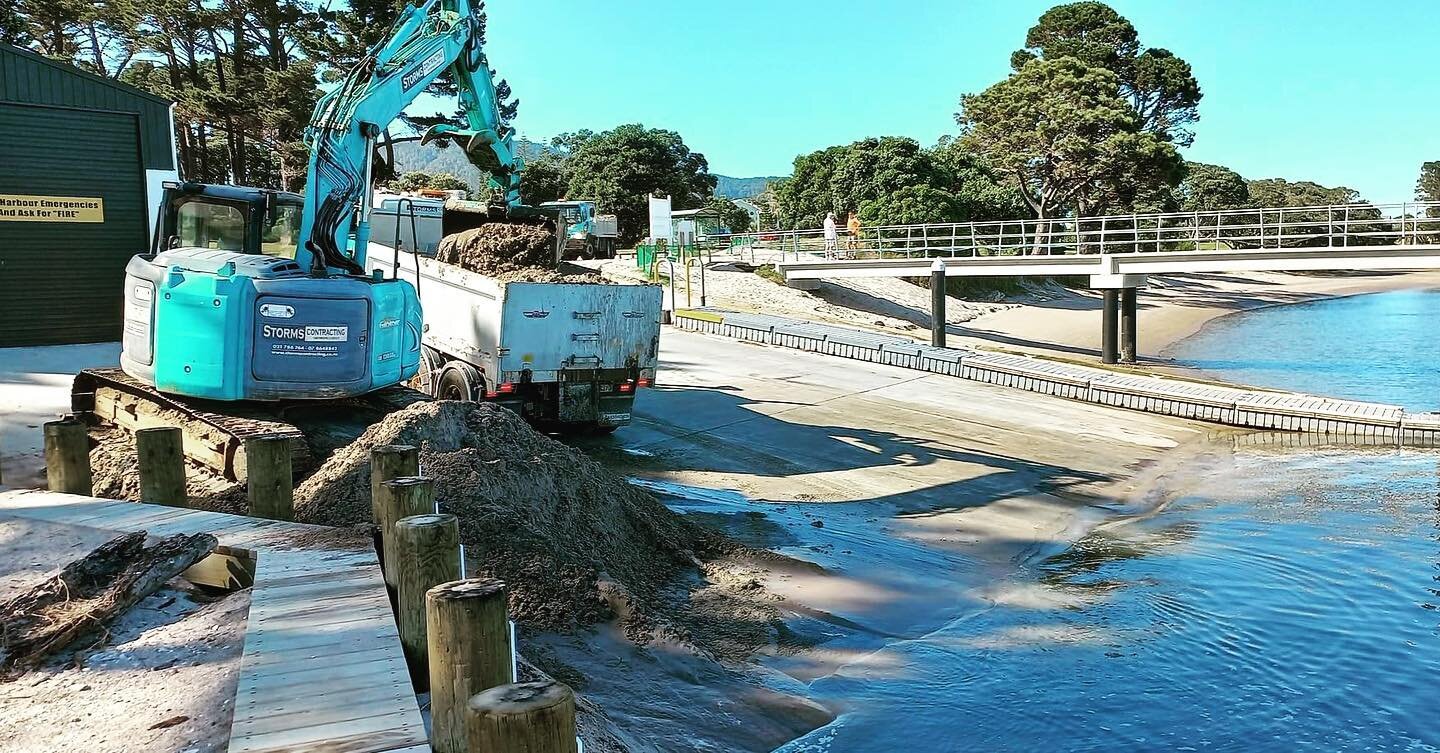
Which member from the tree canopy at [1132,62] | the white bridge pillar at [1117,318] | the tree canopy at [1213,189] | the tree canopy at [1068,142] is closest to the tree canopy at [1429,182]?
the tree canopy at [1213,189]

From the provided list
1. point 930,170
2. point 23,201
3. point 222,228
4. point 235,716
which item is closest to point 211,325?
point 222,228

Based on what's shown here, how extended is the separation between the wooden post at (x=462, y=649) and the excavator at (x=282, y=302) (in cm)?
526

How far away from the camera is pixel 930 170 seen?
49312 mm

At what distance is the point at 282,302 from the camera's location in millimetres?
8859

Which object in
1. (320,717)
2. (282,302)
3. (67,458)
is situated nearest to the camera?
(320,717)

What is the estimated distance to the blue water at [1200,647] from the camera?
22.0ft

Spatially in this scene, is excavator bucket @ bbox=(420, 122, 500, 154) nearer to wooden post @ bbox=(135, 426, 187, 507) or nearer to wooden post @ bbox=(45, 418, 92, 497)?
wooden post @ bbox=(45, 418, 92, 497)

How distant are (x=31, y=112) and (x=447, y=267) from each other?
7452 millimetres

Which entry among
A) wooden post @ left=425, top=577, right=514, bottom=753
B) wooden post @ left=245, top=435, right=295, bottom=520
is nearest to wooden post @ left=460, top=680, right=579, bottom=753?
wooden post @ left=425, top=577, right=514, bottom=753

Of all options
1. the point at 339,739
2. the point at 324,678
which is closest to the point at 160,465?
the point at 324,678

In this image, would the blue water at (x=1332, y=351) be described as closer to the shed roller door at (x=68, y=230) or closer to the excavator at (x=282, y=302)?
the excavator at (x=282, y=302)

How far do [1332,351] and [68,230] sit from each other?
32867 mm

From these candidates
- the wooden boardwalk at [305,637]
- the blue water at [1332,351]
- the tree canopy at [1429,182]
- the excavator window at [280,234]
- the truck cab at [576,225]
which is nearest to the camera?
the wooden boardwalk at [305,637]

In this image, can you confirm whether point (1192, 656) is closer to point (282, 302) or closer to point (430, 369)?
point (282, 302)
